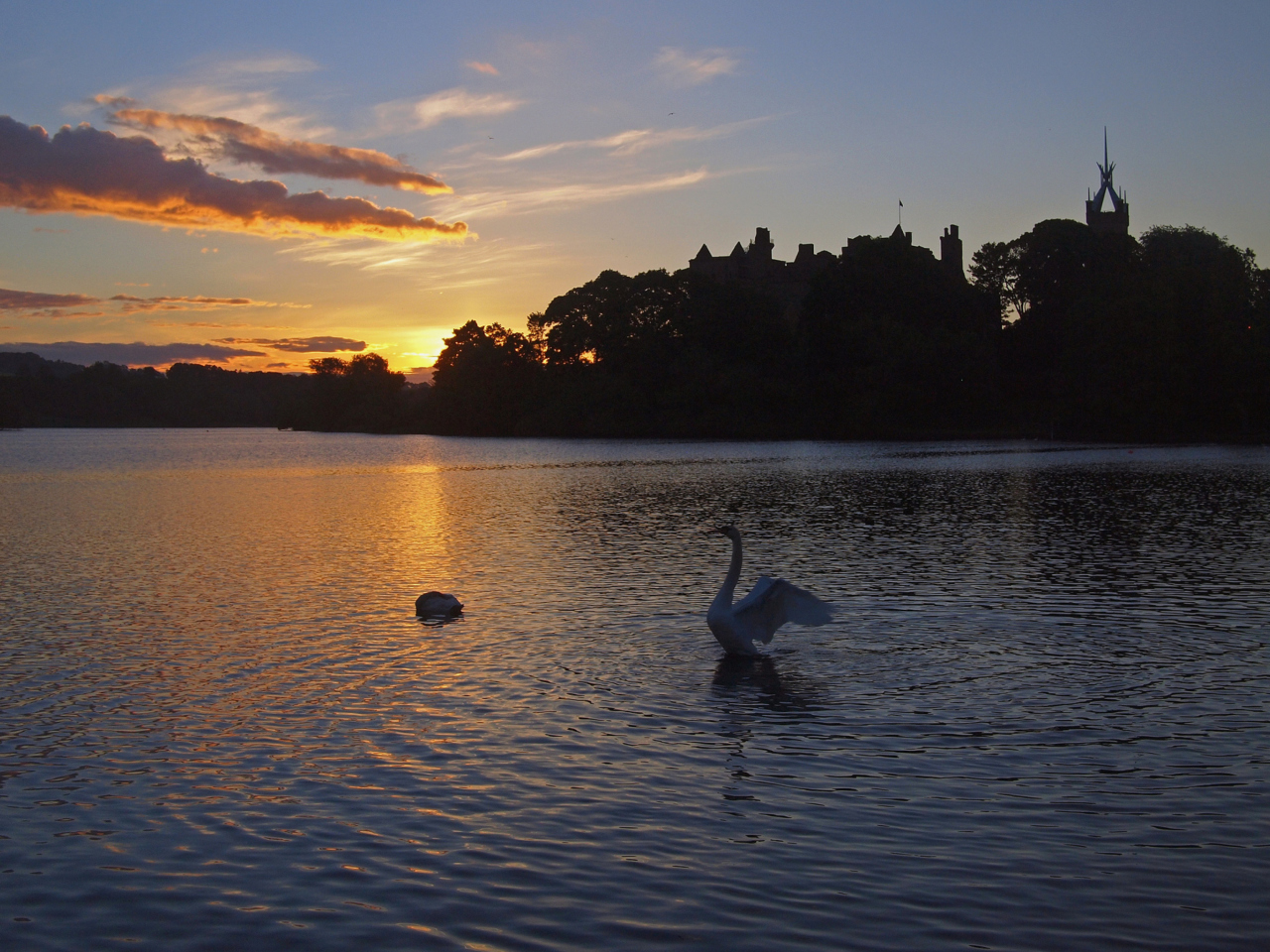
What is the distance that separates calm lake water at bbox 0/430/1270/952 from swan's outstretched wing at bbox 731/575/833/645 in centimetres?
53

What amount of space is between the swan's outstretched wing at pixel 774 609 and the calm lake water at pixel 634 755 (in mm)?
535

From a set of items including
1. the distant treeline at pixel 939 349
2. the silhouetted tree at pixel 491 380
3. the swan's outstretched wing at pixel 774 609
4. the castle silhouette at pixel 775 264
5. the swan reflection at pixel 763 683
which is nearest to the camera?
the swan reflection at pixel 763 683

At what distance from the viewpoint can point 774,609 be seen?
1350 cm

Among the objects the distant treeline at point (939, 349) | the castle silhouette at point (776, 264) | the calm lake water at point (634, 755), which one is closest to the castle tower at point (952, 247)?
the castle silhouette at point (776, 264)

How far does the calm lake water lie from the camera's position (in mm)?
A: 6562

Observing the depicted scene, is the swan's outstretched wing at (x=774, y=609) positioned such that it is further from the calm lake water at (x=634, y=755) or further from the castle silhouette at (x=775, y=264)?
the castle silhouette at (x=775, y=264)

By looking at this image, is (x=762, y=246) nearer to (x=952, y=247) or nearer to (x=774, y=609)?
(x=952, y=247)

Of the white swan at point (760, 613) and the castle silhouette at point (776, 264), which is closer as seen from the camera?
the white swan at point (760, 613)

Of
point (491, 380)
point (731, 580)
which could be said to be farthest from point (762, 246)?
point (731, 580)

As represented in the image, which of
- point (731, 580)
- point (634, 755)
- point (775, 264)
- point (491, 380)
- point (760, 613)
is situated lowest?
point (634, 755)

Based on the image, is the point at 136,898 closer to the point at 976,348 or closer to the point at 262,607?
the point at 262,607

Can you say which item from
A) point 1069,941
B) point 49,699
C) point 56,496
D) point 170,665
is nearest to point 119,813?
point 49,699

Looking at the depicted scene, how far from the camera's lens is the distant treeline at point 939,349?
95.1 meters

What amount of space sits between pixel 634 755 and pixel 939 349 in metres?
99.3
